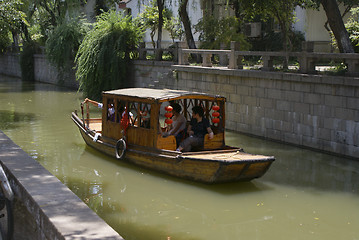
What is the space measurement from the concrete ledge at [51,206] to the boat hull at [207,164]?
4.04m

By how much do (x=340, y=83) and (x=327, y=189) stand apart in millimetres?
3301

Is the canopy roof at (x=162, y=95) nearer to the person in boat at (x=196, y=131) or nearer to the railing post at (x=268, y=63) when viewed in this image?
the person in boat at (x=196, y=131)

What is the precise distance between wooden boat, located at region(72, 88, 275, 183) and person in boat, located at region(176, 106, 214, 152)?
0.15 metres

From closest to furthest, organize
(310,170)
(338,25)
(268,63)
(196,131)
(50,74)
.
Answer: (196,131) → (310,170) → (338,25) → (268,63) → (50,74)

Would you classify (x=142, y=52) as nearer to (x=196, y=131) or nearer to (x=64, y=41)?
(x=64, y=41)

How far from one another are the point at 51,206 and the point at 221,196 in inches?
206

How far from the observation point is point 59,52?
94.4 ft

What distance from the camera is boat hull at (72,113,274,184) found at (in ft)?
33.5

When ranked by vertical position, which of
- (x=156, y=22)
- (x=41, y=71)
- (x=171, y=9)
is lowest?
(x=41, y=71)

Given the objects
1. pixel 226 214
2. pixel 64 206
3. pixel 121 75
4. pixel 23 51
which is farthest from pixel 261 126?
pixel 23 51

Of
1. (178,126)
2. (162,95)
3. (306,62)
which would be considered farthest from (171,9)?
(178,126)

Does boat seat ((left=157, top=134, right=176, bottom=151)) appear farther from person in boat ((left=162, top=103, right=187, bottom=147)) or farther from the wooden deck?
the wooden deck

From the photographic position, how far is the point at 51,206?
5398mm

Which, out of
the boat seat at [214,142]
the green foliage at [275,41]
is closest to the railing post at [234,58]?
the boat seat at [214,142]
